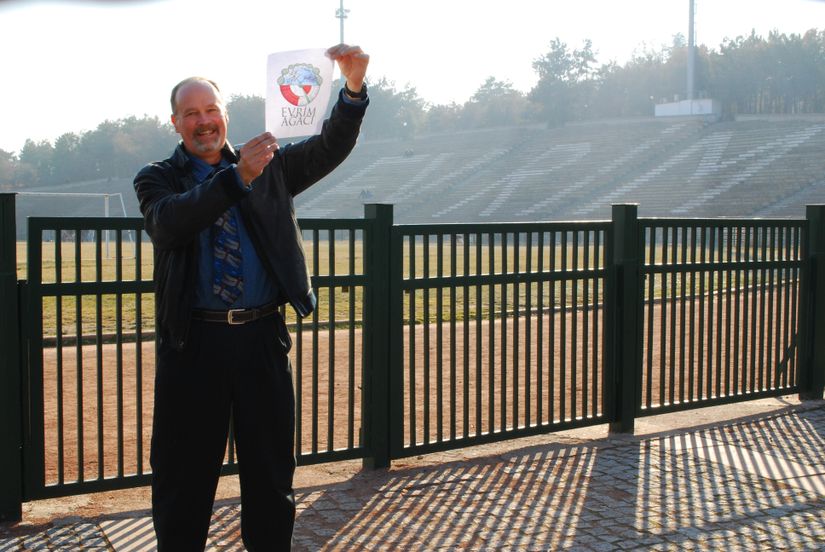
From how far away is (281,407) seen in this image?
318 cm

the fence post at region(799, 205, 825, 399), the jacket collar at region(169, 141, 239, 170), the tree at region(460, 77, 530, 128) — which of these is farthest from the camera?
the tree at region(460, 77, 530, 128)

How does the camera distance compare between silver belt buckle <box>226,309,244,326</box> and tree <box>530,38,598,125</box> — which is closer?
silver belt buckle <box>226,309,244,326</box>

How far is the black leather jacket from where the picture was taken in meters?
2.82

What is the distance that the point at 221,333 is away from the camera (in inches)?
121

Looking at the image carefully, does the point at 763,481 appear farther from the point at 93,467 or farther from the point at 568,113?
the point at 568,113

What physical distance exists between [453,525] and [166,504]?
61.8 inches

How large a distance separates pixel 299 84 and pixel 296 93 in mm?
32

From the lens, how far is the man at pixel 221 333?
3.07 meters

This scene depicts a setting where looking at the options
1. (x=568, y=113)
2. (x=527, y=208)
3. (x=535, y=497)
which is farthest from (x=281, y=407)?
(x=568, y=113)

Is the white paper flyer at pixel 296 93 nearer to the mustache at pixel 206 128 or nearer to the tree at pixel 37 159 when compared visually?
the mustache at pixel 206 128

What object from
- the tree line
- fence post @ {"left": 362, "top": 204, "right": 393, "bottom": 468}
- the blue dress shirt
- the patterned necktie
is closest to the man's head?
the blue dress shirt

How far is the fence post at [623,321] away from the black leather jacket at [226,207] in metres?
3.27

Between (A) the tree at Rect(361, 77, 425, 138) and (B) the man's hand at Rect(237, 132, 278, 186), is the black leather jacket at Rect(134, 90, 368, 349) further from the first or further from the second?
(A) the tree at Rect(361, 77, 425, 138)

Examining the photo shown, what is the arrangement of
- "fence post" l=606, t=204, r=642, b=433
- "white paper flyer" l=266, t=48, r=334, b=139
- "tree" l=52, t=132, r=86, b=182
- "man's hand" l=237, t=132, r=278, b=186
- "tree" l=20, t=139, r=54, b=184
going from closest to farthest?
"white paper flyer" l=266, t=48, r=334, b=139 → "man's hand" l=237, t=132, r=278, b=186 → "fence post" l=606, t=204, r=642, b=433 → "tree" l=52, t=132, r=86, b=182 → "tree" l=20, t=139, r=54, b=184
